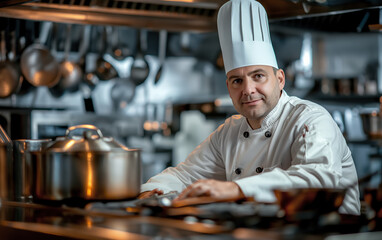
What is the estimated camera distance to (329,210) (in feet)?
4.29

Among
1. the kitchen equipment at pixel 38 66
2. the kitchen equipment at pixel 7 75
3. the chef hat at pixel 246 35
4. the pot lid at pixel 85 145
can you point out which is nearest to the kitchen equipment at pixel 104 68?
the kitchen equipment at pixel 38 66

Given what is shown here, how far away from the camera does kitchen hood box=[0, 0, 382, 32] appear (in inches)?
87.7

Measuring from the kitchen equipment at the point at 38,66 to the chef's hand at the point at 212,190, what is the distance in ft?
8.91

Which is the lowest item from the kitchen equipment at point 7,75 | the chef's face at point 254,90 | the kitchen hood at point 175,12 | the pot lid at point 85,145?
the pot lid at point 85,145

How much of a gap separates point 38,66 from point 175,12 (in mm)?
1647

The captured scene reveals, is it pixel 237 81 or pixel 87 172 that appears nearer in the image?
pixel 87 172

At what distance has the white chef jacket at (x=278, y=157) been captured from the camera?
167 centimetres

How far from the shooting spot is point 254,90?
6.93 ft

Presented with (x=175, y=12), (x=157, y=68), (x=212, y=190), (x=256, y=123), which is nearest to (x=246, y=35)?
(x=256, y=123)

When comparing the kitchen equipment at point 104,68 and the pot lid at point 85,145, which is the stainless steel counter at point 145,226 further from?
the kitchen equipment at point 104,68

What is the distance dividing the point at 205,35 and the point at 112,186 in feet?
13.3

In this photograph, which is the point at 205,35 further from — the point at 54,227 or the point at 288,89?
the point at 54,227

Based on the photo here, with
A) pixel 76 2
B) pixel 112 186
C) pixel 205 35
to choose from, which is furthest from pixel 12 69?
pixel 112 186

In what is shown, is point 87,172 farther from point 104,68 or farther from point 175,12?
point 104,68
